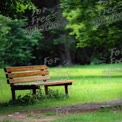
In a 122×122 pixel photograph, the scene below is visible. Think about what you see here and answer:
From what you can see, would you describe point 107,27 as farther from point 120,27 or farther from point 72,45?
point 72,45

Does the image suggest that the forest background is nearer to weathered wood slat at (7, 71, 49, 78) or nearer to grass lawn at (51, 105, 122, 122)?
weathered wood slat at (7, 71, 49, 78)

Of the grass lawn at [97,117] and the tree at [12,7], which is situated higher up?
the tree at [12,7]

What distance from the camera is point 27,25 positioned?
46156 mm

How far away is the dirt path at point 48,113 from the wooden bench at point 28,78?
1.59 m

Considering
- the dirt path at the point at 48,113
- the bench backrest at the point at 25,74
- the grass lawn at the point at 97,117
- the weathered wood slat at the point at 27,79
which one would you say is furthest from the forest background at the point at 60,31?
the grass lawn at the point at 97,117

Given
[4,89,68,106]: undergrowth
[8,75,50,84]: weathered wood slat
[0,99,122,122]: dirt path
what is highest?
[8,75,50,84]: weathered wood slat

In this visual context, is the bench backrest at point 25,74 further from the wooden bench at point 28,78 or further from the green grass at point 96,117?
the green grass at point 96,117

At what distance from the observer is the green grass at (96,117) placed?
908 centimetres

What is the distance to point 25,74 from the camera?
13648mm

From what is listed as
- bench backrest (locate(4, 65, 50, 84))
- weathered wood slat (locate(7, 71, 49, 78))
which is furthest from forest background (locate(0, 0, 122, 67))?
weathered wood slat (locate(7, 71, 49, 78))

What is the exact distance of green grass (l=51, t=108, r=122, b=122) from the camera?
9.08 meters

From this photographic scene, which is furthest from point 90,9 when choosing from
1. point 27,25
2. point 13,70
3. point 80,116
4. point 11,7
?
point 27,25

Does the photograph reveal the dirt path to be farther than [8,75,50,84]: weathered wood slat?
No

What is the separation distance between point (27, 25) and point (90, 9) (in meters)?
24.2
